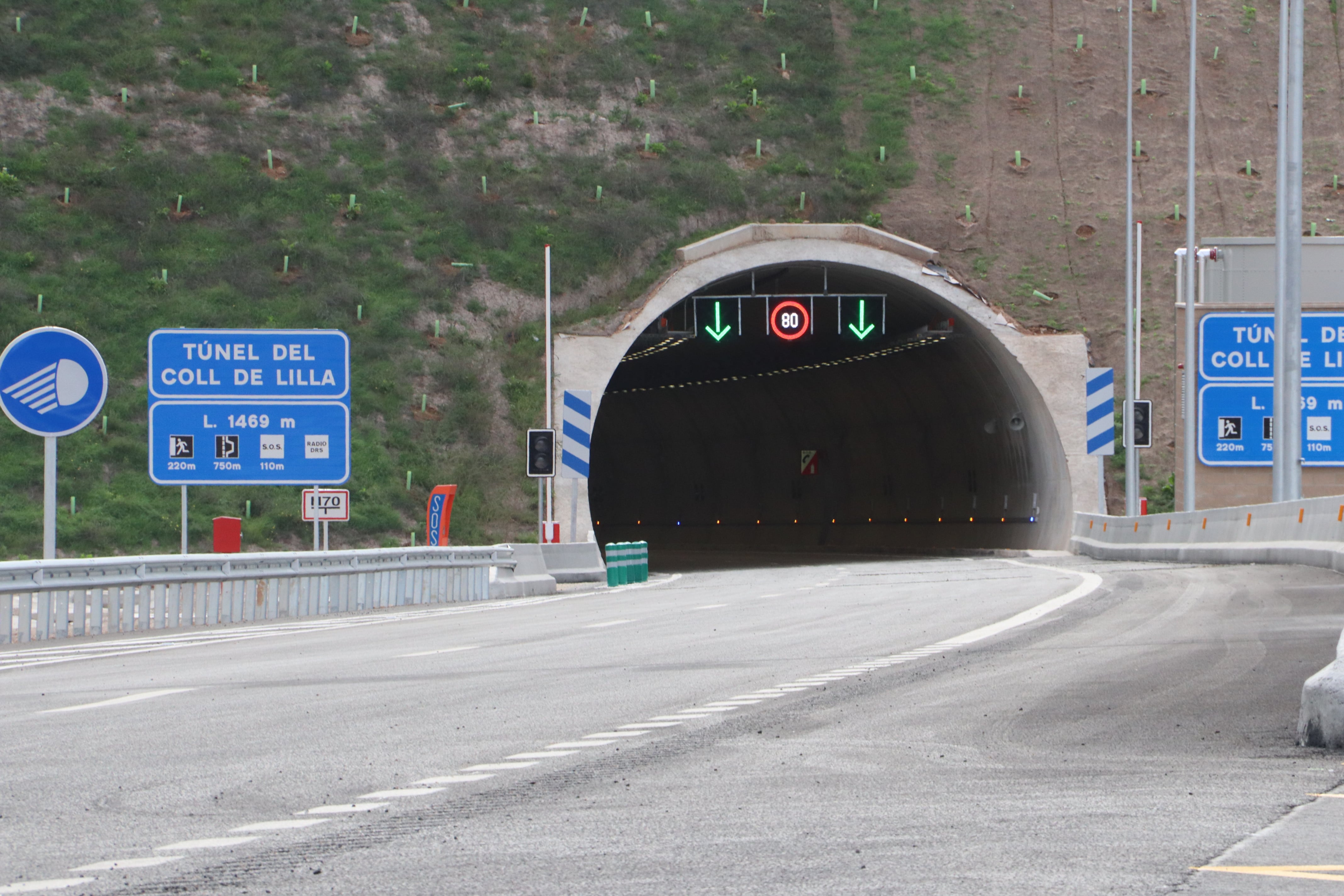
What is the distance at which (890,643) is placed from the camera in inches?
528

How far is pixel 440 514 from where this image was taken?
1222 inches

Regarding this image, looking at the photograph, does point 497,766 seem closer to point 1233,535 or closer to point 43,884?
point 43,884

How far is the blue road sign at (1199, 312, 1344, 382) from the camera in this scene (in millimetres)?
32750

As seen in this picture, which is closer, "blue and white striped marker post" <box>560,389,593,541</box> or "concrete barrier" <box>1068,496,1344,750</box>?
"concrete barrier" <box>1068,496,1344,750</box>

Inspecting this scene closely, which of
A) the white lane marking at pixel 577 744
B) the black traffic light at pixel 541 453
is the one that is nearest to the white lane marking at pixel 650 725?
the white lane marking at pixel 577 744

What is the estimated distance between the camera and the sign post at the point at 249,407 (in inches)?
890

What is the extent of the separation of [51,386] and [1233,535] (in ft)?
62.2

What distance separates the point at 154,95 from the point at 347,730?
3897 cm

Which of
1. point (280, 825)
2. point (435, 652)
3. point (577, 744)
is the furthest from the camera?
point (435, 652)

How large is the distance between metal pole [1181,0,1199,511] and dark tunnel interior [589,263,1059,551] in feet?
14.7

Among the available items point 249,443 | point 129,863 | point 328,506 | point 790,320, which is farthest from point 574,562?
point 129,863

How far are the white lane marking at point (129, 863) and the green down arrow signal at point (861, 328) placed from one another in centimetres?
3592

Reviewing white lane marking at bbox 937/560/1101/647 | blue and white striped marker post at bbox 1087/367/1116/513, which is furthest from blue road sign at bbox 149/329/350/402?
blue and white striped marker post at bbox 1087/367/1116/513

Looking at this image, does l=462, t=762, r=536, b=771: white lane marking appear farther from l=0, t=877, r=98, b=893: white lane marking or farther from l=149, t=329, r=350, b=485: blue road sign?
l=149, t=329, r=350, b=485: blue road sign
